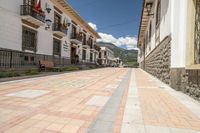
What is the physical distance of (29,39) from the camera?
42.9 ft

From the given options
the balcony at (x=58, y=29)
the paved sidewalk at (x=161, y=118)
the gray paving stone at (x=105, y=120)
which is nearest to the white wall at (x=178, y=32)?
the paved sidewalk at (x=161, y=118)

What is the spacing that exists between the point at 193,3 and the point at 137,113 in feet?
11.9

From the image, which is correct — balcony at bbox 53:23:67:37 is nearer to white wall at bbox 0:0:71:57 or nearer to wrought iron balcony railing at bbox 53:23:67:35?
wrought iron balcony railing at bbox 53:23:67:35

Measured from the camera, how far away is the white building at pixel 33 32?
10.6 meters

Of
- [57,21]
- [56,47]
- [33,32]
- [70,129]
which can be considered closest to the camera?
[70,129]

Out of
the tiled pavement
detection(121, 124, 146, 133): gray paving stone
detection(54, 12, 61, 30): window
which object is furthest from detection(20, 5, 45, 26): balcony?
detection(121, 124, 146, 133): gray paving stone

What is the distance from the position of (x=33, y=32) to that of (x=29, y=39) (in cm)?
65

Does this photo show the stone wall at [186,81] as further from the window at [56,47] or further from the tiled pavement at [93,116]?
the window at [56,47]

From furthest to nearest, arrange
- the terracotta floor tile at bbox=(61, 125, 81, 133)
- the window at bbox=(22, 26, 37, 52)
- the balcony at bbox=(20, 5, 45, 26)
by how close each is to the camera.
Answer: the window at bbox=(22, 26, 37, 52) < the balcony at bbox=(20, 5, 45, 26) < the terracotta floor tile at bbox=(61, 125, 81, 133)

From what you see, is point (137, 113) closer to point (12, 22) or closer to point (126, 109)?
point (126, 109)

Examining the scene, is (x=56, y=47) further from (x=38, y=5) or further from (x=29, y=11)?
(x=29, y=11)

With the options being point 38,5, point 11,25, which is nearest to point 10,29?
point 11,25

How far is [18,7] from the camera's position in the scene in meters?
11.7

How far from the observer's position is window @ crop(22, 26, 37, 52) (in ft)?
40.5
